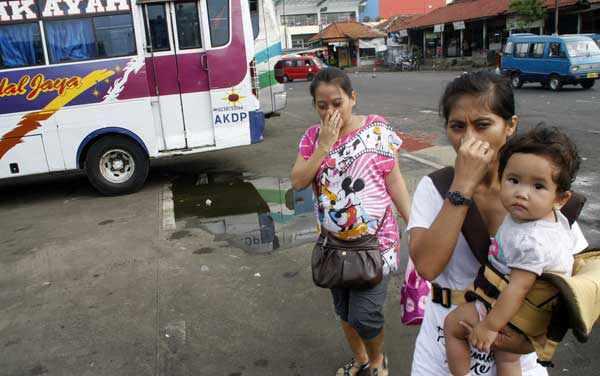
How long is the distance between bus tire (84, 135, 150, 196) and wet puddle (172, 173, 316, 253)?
0.66m

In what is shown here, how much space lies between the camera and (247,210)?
6902 mm

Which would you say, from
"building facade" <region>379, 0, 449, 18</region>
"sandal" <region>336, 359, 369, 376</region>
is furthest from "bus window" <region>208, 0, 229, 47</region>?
"building facade" <region>379, 0, 449, 18</region>

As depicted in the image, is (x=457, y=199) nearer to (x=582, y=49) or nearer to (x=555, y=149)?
(x=555, y=149)

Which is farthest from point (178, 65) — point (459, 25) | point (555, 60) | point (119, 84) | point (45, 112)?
point (459, 25)

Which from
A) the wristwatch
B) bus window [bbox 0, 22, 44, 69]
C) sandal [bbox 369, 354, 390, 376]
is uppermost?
bus window [bbox 0, 22, 44, 69]

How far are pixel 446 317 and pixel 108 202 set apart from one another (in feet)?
22.7

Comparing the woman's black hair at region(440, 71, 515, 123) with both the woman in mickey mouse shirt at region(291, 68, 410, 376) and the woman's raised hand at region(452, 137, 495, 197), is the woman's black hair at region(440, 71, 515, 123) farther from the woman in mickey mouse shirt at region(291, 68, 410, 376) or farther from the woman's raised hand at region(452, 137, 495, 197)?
the woman in mickey mouse shirt at region(291, 68, 410, 376)

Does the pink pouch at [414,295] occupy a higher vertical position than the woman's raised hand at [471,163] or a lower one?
lower

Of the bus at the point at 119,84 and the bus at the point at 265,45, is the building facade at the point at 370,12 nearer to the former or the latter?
the bus at the point at 265,45

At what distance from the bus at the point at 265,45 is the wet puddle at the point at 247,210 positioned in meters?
2.58

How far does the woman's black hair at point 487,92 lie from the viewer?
5.56 ft

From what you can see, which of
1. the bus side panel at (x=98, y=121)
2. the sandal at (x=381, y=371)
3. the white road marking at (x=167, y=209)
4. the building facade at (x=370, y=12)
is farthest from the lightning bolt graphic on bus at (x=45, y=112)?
the building facade at (x=370, y=12)

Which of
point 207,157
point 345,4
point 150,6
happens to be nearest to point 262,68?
point 207,157

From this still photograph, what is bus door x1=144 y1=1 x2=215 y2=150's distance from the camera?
778 cm
